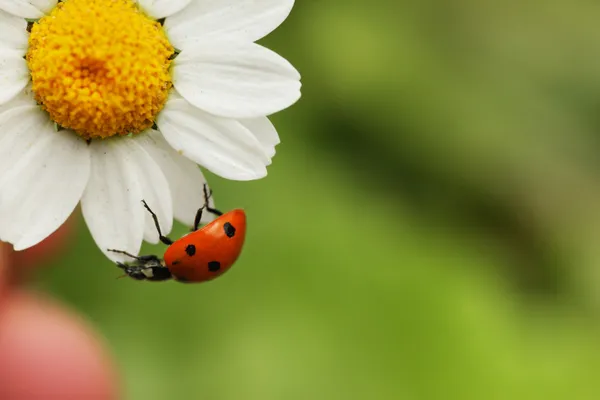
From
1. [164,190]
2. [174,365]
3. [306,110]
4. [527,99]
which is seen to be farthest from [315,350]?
[164,190]

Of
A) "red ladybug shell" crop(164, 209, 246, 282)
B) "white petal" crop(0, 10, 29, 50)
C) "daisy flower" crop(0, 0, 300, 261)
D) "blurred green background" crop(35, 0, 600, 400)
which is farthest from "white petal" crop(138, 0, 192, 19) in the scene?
"blurred green background" crop(35, 0, 600, 400)

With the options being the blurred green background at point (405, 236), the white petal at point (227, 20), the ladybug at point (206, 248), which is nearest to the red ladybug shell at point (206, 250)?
the ladybug at point (206, 248)

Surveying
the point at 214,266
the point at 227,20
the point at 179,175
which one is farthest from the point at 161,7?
the point at 214,266

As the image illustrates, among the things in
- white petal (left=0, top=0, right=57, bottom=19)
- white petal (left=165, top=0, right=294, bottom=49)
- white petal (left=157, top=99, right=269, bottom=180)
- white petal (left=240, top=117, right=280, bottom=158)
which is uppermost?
white petal (left=165, top=0, right=294, bottom=49)

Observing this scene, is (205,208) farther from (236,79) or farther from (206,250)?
(236,79)

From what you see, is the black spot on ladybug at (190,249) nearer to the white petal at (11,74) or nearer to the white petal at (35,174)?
the white petal at (35,174)

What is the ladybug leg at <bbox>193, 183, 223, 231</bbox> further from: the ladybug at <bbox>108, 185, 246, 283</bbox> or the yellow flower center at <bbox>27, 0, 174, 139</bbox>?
the yellow flower center at <bbox>27, 0, 174, 139</bbox>
